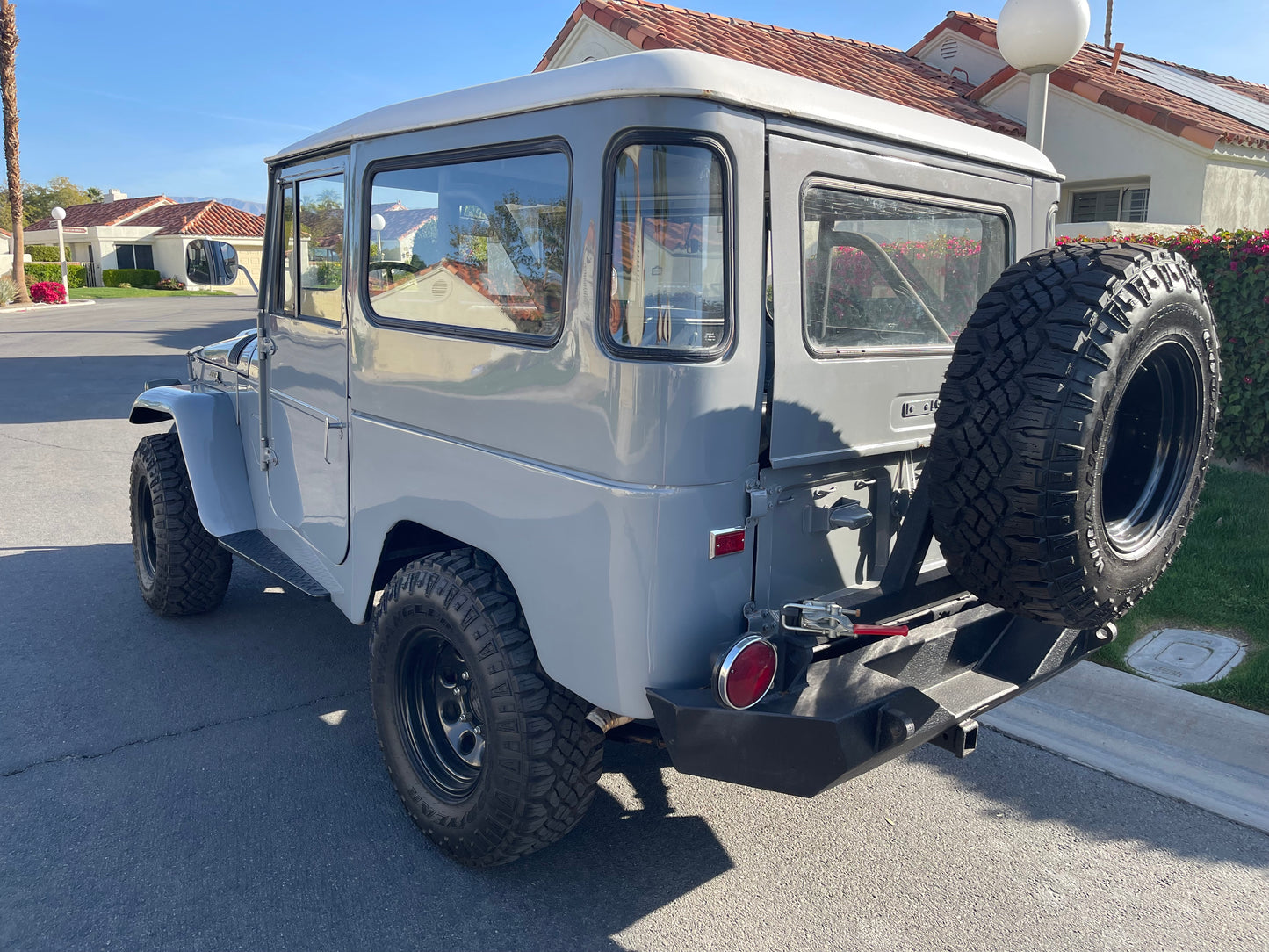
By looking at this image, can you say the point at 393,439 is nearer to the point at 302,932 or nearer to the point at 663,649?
the point at 663,649

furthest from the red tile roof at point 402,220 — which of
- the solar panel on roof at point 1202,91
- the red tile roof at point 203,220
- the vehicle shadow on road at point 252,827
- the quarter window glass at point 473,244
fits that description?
the red tile roof at point 203,220

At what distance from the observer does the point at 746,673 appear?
2436 millimetres

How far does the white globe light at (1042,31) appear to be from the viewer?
18.7 feet

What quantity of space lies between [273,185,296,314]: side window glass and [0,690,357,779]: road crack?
1.63 meters

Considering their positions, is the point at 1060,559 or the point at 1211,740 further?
the point at 1211,740

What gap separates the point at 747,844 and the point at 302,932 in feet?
4.54

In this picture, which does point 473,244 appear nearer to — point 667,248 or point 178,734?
point 667,248

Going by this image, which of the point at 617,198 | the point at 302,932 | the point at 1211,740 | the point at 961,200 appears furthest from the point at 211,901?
the point at 1211,740

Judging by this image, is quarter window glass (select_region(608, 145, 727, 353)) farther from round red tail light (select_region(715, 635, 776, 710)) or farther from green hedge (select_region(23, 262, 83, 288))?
green hedge (select_region(23, 262, 83, 288))

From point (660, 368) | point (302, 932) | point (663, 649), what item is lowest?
point (302, 932)

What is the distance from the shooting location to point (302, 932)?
8.88 ft

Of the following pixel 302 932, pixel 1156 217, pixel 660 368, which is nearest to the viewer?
pixel 660 368

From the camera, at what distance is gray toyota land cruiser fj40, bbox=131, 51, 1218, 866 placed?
239cm

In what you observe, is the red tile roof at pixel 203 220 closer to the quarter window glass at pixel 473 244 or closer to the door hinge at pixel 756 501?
the quarter window glass at pixel 473 244
